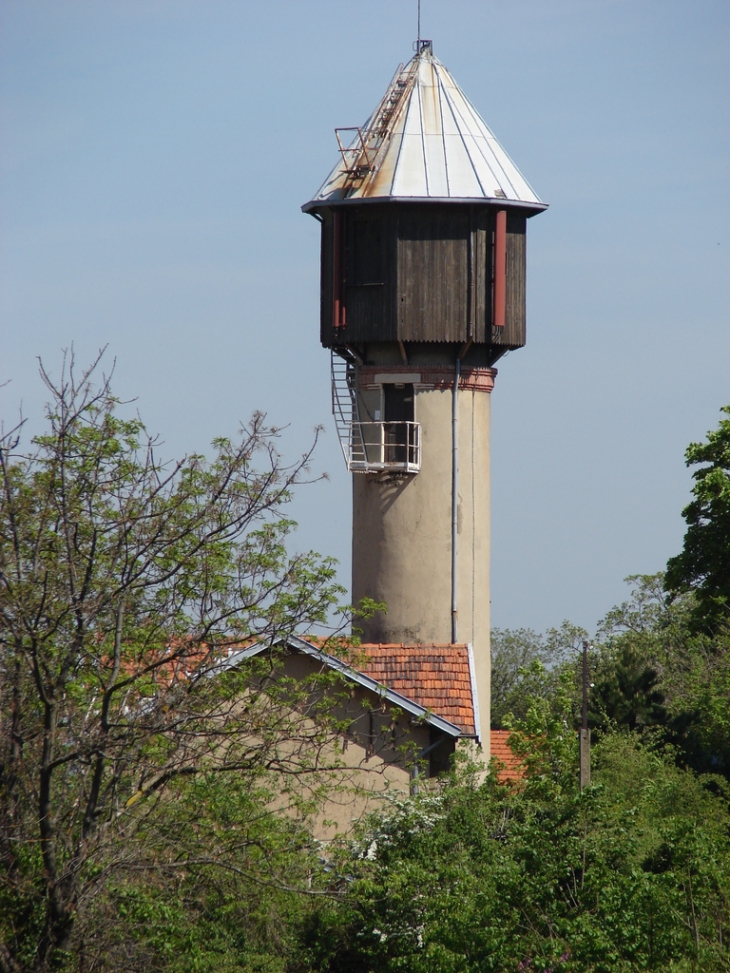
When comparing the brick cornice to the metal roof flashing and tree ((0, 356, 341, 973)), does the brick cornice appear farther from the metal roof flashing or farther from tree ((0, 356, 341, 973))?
tree ((0, 356, 341, 973))

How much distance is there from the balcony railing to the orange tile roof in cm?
617

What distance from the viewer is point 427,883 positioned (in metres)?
21.9

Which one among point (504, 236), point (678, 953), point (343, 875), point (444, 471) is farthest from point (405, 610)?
point (678, 953)

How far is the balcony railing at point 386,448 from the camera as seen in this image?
3784cm

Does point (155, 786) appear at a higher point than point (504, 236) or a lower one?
lower

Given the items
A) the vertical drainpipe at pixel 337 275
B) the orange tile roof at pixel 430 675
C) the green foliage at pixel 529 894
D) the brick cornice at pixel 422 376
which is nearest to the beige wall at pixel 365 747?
the orange tile roof at pixel 430 675

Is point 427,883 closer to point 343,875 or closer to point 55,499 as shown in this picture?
point 343,875

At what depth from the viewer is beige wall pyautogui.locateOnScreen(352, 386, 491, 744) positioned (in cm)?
3759

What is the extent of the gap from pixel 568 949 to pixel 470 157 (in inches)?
868

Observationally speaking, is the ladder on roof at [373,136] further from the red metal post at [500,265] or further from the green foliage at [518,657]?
the green foliage at [518,657]

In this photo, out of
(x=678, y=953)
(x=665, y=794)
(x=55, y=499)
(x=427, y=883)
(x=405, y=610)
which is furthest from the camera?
(x=405, y=610)

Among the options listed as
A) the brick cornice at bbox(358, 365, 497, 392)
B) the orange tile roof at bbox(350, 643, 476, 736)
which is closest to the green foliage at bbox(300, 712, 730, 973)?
the orange tile roof at bbox(350, 643, 476, 736)

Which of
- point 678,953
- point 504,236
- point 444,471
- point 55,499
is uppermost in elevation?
point 504,236

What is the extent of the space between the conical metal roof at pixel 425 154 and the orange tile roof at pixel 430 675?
10.3 m
